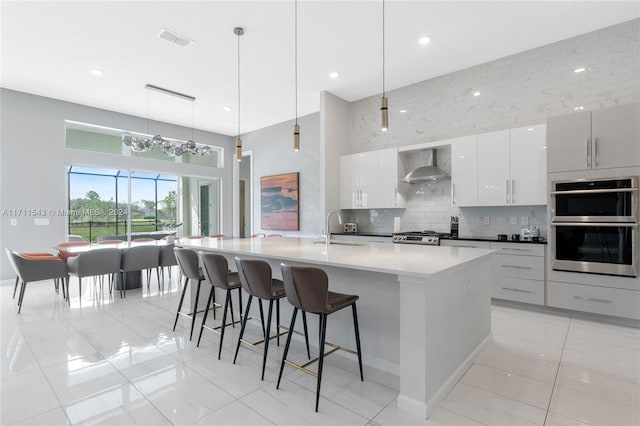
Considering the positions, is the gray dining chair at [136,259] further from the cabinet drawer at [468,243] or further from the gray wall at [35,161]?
the cabinet drawer at [468,243]

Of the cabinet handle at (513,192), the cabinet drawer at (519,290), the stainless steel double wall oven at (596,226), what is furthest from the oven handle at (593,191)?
the cabinet drawer at (519,290)

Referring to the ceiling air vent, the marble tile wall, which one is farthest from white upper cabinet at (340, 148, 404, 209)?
the ceiling air vent

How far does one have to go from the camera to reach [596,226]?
3506mm

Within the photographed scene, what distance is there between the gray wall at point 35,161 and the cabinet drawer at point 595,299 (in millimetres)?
7924

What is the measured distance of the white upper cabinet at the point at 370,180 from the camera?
5410 mm

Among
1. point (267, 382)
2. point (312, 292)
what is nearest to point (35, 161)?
point (267, 382)

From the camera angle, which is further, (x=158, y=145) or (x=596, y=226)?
(x=158, y=145)

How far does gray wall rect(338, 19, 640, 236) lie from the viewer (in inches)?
150

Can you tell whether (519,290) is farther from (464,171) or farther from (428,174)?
(428,174)

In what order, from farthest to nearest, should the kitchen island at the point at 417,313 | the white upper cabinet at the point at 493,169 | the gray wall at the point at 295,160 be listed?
1. the gray wall at the point at 295,160
2. the white upper cabinet at the point at 493,169
3. the kitchen island at the point at 417,313

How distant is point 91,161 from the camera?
6438 millimetres

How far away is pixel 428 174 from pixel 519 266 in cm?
175

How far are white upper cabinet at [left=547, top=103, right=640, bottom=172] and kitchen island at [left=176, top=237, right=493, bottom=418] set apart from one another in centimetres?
183

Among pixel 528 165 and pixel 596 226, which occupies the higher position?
pixel 528 165
